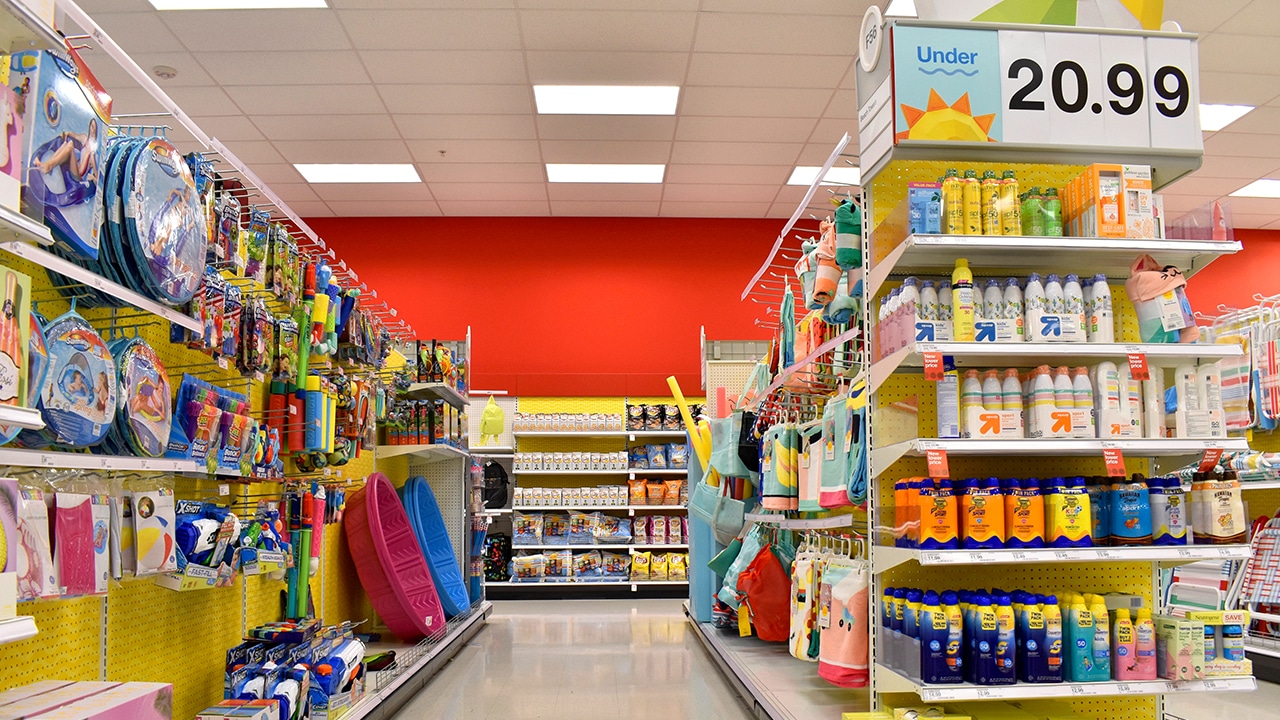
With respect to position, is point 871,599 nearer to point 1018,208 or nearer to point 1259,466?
point 1018,208

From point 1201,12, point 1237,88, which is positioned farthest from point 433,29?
point 1237,88

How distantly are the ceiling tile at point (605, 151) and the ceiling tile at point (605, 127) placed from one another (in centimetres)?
11

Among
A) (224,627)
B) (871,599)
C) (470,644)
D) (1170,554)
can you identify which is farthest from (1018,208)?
(470,644)

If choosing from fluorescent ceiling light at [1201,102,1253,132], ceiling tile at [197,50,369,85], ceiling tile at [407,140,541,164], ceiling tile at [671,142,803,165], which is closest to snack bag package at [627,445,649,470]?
ceiling tile at [671,142,803,165]

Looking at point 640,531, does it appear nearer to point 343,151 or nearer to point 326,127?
point 343,151

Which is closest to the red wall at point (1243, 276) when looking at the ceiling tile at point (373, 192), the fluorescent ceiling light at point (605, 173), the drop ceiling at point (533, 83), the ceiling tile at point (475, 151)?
the drop ceiling at point (533, 83)

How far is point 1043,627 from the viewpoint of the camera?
2.86m

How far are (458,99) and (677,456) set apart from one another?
404cm

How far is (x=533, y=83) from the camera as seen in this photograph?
6668 millimetres

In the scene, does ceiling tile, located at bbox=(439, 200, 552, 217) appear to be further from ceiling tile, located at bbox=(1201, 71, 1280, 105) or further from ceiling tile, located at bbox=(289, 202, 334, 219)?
→ ceiling tile, located at bbox=(1201, 71, 1280, 105)

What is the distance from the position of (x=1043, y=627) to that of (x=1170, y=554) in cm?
47

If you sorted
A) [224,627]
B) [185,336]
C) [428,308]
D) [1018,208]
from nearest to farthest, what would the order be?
[185,336] < [1018,208] < [224,627] < [428,308]

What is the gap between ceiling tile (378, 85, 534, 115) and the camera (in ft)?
22.0

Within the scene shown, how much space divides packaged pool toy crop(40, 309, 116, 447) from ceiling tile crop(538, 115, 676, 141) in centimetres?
533
